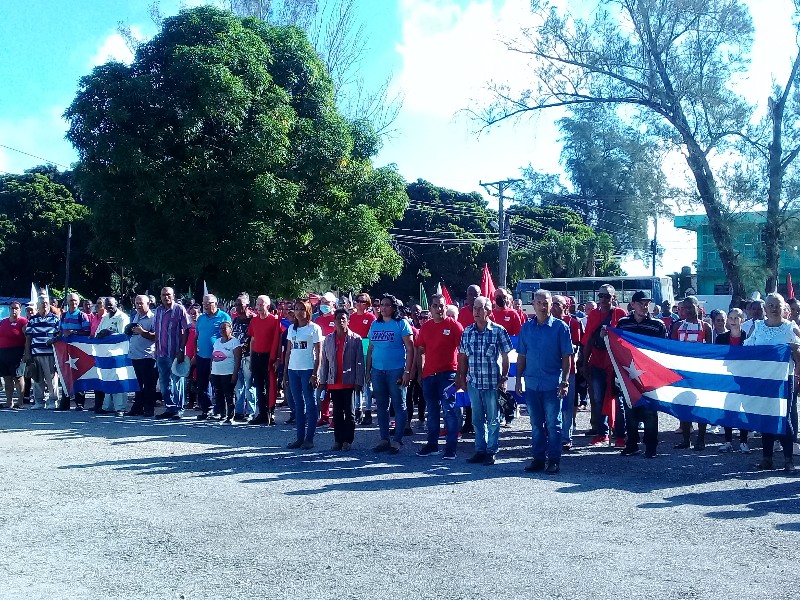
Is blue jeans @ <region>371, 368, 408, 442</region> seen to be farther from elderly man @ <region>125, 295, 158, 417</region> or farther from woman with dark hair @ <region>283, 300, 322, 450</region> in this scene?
elderly man @ <region>125, 295, 158, 417</region>

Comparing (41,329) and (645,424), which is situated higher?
(41,329)

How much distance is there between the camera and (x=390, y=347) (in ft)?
34.2

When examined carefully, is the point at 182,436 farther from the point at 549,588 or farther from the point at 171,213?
the point at 171,213

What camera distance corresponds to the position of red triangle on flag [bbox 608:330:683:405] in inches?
400

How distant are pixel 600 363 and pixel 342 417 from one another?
11.2 feet

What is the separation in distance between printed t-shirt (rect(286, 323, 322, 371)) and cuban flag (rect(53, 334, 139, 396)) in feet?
17.0

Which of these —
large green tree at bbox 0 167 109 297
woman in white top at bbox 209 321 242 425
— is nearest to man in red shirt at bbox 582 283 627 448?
woman in white top at bbox 209 321 242 425

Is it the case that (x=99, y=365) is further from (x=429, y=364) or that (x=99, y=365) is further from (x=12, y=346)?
(x=429, y=364)

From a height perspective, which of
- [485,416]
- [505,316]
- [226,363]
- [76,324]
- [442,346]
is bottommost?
[485,416]

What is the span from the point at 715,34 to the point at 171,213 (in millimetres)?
13499

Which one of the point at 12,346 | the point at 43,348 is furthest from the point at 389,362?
the point at 12,346

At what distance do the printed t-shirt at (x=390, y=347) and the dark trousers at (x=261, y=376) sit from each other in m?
3.32

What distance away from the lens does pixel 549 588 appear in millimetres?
5133

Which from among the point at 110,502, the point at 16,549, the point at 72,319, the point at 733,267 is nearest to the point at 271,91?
the point at 72,319
